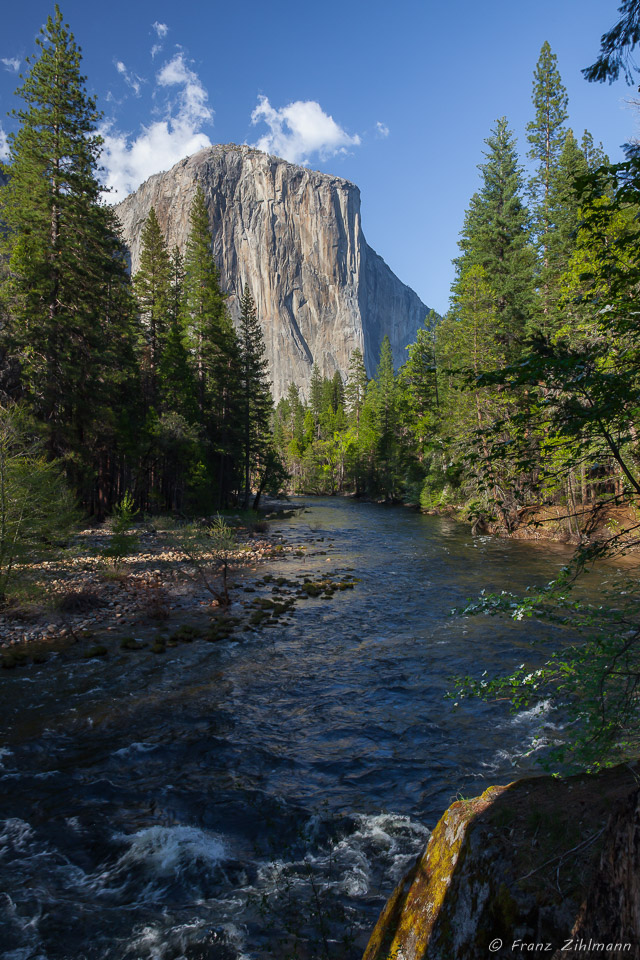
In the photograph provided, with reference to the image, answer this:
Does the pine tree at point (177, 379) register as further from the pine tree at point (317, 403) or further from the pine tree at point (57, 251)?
the pine tree at point (317, 403)

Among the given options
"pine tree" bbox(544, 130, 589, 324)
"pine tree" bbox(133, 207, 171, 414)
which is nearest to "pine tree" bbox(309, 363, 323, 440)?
"pine tree" bbox(133, 207, 171, 414)

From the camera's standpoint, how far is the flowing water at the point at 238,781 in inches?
166

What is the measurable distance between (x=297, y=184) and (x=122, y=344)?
15402 cm

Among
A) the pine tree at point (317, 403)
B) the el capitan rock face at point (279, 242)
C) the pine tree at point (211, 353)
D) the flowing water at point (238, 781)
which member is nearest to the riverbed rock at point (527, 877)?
the flowing water at point (238, 781)

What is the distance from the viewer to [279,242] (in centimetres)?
14875

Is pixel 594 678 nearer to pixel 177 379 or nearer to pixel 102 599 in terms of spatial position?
pixel 102 599

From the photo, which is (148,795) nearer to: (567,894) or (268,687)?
(268,687)

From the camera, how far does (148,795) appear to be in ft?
19.6

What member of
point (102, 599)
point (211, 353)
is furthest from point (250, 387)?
point (102, 599)

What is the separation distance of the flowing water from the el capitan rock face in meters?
138

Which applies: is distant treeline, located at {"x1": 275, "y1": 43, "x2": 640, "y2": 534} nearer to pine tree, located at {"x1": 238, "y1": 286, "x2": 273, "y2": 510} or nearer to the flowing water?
the flowing water

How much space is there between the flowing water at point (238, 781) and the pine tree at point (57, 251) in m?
14.1

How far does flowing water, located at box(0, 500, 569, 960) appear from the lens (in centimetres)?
423

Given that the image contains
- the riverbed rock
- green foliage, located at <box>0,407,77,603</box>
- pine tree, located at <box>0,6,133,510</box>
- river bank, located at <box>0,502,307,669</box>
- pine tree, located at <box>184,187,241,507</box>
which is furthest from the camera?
pine tree, located at <box>184,187,241,507</box>
